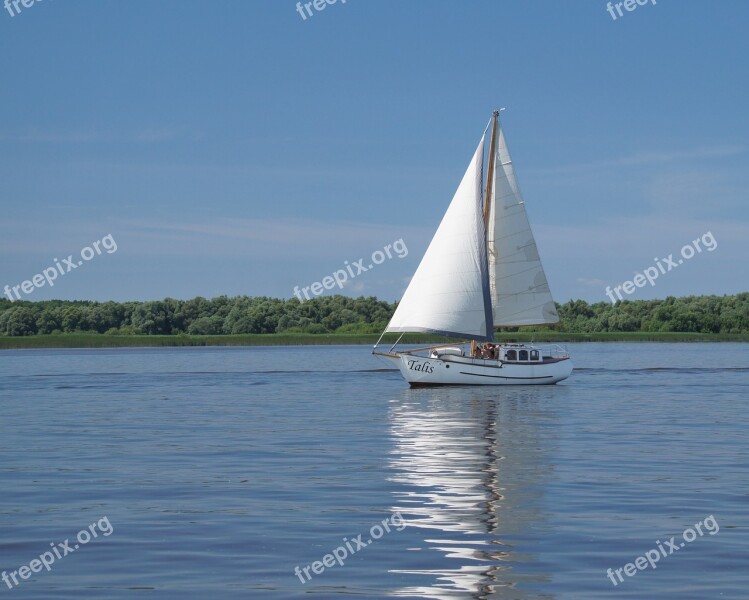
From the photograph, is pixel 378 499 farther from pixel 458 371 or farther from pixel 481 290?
pixel 458 371

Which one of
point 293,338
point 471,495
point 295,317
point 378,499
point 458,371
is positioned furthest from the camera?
point 295,317

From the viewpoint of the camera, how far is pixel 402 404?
171 ft

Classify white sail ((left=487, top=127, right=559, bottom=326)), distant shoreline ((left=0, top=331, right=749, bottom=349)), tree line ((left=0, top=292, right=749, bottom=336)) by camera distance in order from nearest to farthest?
white sail ((left=487, top=127, right=559, bottom=326)), distant shoreline ((left=0, top=331, right=749, bottom=349)), tree line ((left=0, top=292, right=749, bottom=336))

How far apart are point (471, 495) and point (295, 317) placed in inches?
6041

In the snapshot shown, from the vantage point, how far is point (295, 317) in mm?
175625

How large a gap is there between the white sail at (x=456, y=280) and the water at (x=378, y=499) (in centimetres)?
1469

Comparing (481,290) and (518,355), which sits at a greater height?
(481,290)

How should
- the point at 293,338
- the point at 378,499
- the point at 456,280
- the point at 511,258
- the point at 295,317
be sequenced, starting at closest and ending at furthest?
the point at 378,499, the point at 456,280, the point at 511,258, the point at 293,338, the point at 295,317

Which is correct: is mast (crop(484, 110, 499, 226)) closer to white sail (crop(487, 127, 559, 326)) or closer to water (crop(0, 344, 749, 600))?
white sail (crop(487, 127, 559, 326))

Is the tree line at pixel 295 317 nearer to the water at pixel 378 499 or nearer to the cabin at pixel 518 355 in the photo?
the cabin at pixel 518 355

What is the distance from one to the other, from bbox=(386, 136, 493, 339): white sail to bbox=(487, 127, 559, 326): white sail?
219 centimetres

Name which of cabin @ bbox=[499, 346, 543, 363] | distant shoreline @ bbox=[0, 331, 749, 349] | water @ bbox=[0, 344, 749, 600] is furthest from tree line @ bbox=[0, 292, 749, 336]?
water @ bbox=[0, 344, 749, 600]

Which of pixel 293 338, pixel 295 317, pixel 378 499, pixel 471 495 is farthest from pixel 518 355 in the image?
pixel 295 317

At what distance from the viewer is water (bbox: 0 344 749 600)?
16016mm
